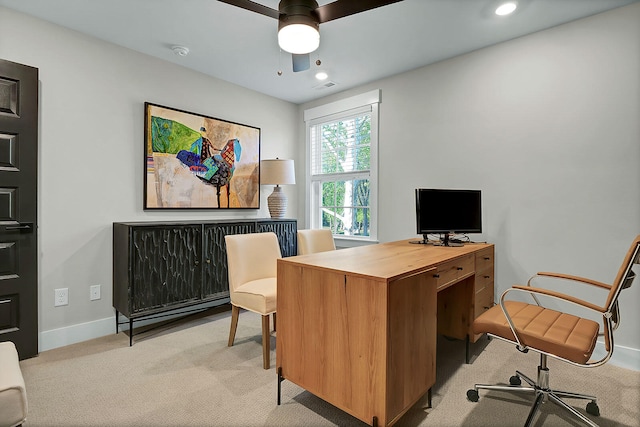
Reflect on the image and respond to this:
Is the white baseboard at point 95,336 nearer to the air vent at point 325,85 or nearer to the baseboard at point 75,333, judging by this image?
the baseboard at point 75,333

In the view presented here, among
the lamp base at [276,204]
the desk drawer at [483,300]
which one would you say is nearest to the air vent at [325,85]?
the lamp base at [276,204]

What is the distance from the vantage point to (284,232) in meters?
3.66

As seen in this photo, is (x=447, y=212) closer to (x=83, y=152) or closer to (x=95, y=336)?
(x=83, y=152)

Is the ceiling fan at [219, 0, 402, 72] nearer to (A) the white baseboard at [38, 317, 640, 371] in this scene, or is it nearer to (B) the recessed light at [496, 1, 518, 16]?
(B) the recessed light at [496, 1, 518, 16]

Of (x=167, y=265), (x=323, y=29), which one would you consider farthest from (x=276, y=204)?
(x=323, y=29)

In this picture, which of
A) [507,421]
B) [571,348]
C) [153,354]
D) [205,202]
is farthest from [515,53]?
[153,354]

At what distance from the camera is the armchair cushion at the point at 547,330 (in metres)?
1.52

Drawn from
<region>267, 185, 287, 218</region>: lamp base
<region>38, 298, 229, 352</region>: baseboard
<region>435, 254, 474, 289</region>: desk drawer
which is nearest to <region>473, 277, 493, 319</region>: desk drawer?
<region>435, 254, 474, 289</region>: desk drawer

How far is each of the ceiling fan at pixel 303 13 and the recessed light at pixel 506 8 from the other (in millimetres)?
1211

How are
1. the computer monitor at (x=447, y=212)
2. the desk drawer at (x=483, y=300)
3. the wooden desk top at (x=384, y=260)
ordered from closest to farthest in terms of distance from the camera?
1. the wooden desk top at (x=384, y=260)
2. the desk drawer at (x=483, y=300)
3. the computer monitor at (x=447, y=212)

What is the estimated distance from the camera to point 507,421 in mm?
1720

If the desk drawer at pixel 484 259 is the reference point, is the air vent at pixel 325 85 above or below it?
above

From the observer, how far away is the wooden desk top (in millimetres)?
1554

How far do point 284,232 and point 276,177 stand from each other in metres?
0.62
